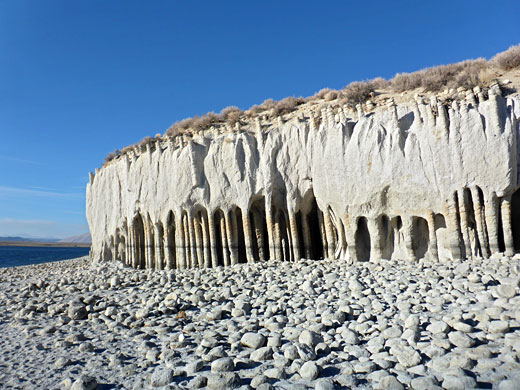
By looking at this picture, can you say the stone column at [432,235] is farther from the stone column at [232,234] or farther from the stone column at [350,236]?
the stone column at [232,234]

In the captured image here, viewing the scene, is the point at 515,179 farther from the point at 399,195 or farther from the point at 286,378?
the point at 286,378

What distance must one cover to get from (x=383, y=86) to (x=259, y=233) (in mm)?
9396

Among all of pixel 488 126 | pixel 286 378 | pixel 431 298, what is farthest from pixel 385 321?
pixel 488 126

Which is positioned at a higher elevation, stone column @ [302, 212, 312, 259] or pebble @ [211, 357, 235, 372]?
stone column @ [302, 212, 312, 259]

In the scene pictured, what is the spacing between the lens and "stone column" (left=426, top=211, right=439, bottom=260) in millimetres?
11781

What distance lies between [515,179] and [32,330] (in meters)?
13.3

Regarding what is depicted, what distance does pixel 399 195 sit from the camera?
1248cm

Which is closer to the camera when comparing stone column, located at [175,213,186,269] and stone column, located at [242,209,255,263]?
stone column, located at [242,209,255,263]

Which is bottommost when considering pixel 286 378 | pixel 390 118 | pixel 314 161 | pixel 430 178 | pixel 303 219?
pixel 286 378

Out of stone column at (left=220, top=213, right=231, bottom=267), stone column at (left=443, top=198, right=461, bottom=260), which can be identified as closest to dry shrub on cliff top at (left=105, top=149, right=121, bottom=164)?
stone column at (left=220, top=213, right=231, bottom=267)

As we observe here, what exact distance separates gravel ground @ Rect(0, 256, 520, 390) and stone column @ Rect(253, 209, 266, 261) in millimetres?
6840

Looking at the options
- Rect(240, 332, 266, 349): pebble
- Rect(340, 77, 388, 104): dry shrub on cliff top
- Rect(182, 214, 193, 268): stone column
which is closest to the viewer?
Rect(240, 332, 266, 349): pebble

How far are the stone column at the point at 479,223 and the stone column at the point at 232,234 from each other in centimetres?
962

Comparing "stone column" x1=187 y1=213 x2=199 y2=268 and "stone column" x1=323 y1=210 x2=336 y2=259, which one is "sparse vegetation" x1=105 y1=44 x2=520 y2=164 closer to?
"stone column" x1=323 y1=210 x2=336 y2=259
